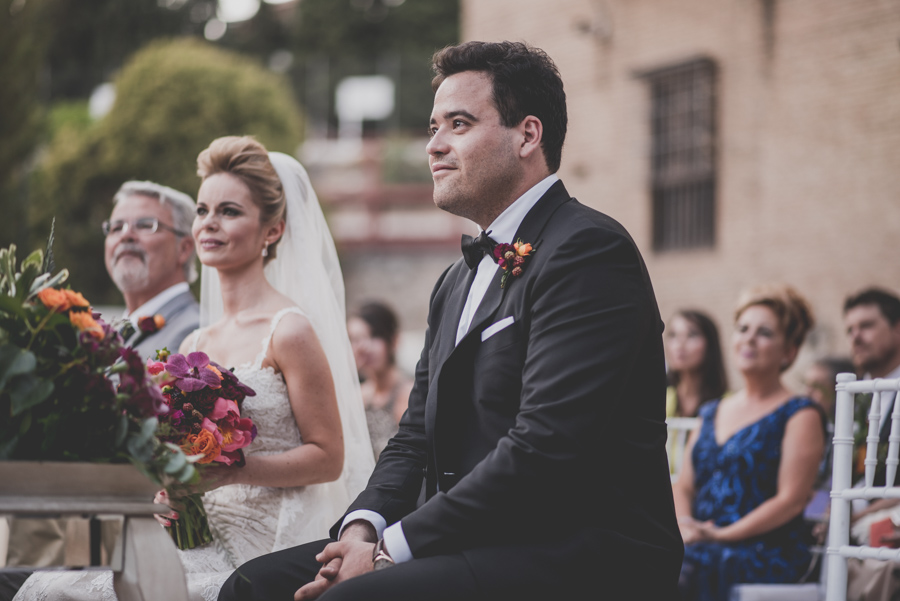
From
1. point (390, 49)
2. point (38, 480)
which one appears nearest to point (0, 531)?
point (38, 480)

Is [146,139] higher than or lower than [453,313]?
higher

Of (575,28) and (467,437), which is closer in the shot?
(467,437)

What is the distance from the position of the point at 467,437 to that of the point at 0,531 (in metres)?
1.23

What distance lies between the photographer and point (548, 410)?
2.55 m

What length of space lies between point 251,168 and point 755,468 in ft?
9.53

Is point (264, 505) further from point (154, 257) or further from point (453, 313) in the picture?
point (154, 257)

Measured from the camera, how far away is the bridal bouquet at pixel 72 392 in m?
2.29

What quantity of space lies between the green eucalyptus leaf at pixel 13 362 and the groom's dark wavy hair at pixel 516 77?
1.51m

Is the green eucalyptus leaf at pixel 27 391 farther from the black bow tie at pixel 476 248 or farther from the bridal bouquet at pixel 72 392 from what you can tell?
the black bow tie at pixel 476 248

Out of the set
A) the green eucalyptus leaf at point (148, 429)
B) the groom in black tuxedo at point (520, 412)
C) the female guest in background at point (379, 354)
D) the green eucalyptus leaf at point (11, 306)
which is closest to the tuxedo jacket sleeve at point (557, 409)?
the groom in black tuxedo at point (520, 412)

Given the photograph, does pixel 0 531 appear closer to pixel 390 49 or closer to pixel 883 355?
pixel 883 355

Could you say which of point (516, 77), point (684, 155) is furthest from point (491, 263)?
point (684, 155)

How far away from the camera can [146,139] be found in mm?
22641

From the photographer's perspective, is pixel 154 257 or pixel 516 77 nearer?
pixel 516 77
